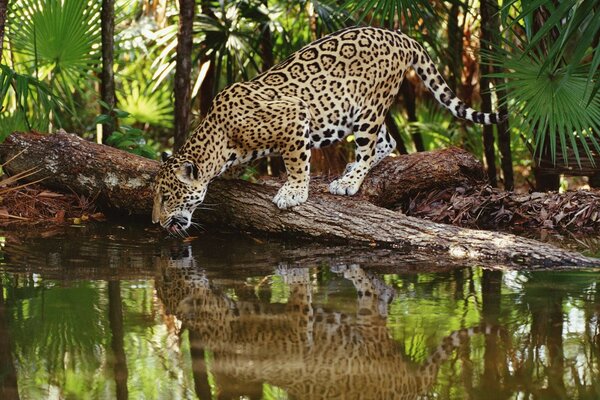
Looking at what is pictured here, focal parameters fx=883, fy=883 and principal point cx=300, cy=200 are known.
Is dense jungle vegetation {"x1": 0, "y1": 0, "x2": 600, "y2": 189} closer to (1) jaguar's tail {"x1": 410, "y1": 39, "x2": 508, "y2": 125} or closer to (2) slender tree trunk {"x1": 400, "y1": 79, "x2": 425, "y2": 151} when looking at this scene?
(2) slender tree trunk {"x1": 400, "y1": 79, "x2": 425, "y2": 151}

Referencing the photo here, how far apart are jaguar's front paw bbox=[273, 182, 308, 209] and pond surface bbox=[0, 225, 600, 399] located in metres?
0.61

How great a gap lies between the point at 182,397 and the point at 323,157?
25.8ft

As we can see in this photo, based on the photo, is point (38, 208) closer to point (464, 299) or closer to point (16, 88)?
point (16, 88)

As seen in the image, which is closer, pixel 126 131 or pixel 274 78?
pixel 274 78

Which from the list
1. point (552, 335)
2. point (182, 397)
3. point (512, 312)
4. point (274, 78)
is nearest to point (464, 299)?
point (512, 312)

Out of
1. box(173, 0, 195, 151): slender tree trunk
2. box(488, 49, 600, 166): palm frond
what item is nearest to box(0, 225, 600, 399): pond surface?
box(488, 49, 600, 166): palm frond

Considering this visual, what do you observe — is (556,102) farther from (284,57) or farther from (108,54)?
(108,54)

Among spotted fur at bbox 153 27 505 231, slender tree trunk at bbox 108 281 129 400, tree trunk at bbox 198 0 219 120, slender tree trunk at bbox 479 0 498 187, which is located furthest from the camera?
tree trunk at bbox 198 0 219 120

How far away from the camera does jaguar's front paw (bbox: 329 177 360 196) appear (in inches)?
316

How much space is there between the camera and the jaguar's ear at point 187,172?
23.7 feet

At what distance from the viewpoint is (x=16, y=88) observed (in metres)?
8.19

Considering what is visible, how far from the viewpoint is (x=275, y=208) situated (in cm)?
755

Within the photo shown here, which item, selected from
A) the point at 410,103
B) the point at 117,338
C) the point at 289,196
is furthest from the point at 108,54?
the point at 117,338

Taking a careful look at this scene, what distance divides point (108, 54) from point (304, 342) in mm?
5969
